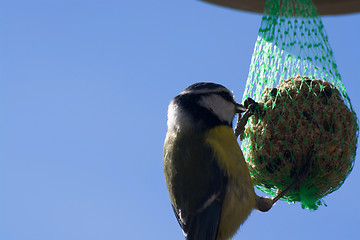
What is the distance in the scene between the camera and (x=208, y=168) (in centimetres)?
411

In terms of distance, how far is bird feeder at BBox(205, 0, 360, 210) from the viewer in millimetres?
4039

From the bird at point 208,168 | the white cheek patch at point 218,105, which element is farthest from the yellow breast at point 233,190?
the white cheek patch at point 218,105

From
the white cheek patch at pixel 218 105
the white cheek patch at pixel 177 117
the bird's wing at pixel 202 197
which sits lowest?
the bird's wing at pixel 202 197

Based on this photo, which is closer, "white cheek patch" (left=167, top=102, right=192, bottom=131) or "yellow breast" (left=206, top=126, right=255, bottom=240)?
"yellow breast" (left=206, top=126, right=255, bottom=240)

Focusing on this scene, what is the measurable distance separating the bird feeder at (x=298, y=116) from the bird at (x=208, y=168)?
13 centimetres

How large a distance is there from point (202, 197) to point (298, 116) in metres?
0.63

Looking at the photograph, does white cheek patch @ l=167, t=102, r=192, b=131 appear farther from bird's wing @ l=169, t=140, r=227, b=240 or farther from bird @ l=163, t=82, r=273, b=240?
bird's wing @ l=169, t=140, r=227, b=240

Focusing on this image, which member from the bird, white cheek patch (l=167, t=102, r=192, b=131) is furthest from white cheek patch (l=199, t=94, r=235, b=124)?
white cheek patch (l=167, t=102, r=192, b=131)

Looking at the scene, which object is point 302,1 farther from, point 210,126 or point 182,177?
point 182,177

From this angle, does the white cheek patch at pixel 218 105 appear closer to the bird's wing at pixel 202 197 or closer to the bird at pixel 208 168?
the bird at pixel 208 168

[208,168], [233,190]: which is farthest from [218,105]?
[233,190]

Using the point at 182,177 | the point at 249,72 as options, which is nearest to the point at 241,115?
the point at 249,72

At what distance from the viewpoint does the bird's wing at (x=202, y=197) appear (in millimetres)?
4051

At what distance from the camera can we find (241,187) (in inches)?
161
